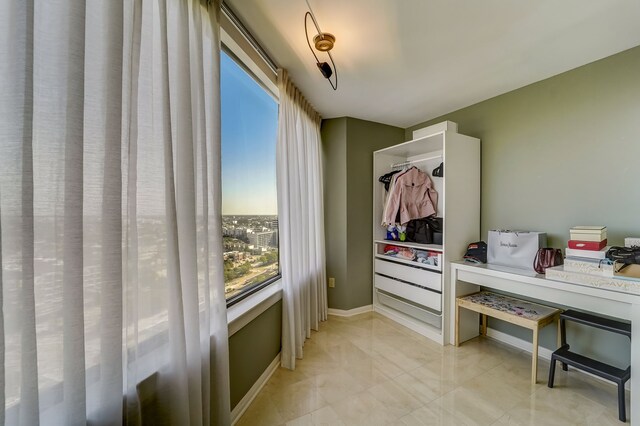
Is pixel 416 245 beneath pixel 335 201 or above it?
beneath

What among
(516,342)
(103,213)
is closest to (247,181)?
(103,213)

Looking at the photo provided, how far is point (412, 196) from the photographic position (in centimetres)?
279

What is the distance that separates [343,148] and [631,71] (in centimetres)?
227

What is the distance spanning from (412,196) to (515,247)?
1.05m

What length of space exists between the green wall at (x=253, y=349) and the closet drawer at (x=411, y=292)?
1.39m

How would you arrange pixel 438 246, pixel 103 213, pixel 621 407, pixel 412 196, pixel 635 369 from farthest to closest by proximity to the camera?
pixel 412 196, pixel 438 246, pixel 621 407, pixel 635 369, pixel 103 213

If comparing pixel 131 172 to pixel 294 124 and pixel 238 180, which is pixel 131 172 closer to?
pixel 238 180

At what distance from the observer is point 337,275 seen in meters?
2.98

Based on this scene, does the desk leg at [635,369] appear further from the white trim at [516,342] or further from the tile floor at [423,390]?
the white trim at [516,342]

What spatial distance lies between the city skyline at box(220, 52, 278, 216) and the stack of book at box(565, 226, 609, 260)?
2236 millimetres

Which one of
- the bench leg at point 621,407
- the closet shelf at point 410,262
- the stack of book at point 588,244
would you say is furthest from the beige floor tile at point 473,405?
the stack of book at point 588,244

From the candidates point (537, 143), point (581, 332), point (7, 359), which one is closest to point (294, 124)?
point (7, 359)

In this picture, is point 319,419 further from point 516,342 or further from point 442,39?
point 442,39

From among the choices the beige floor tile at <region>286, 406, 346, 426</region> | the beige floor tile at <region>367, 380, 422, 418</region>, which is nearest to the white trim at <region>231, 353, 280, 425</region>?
the beige floor tile at <region>286, 406, 346, 426</region>
